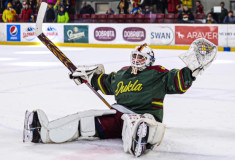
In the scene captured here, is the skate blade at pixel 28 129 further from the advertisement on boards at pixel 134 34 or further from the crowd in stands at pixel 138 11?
the advertisement on boards at pixel 134 34

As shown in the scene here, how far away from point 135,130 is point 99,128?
50cm

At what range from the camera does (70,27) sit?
16.0 m

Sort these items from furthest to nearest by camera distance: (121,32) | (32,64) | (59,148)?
1. (121,32)
2. (32,64)
3. (59,148)

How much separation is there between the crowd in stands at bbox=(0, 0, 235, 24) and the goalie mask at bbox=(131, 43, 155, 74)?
10431mm

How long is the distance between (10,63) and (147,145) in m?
7.35

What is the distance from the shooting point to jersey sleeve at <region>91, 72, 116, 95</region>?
402 cm

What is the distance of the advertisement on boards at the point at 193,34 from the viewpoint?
45.4 feet

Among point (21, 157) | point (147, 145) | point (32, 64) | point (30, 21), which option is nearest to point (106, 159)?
point (147, 145)

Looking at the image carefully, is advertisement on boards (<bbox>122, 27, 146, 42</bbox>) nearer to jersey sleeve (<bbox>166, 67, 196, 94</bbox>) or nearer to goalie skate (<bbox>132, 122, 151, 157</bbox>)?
jersey sleeve (<bbox>166, 67, 196, 94</bbox>)

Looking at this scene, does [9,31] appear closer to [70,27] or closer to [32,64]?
[70,27]

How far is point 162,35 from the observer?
14.5m

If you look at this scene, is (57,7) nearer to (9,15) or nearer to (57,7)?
(57,7)

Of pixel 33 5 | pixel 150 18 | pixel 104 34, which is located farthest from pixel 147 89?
pixel 33 5

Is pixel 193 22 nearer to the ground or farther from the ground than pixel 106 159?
farther from the ground
